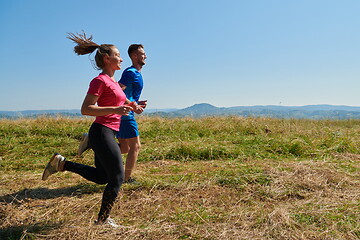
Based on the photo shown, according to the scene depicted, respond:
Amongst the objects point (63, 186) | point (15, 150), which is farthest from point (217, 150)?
point (15, 150)

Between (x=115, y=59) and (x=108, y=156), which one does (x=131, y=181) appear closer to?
(x=108, y=156)

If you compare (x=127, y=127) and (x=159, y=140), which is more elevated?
(x=127, y=127)

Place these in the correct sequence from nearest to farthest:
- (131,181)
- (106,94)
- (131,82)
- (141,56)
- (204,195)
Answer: (106,94), (204,195), (131,82), (141,56), (131,181)

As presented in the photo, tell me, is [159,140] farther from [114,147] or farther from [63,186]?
[114,147]

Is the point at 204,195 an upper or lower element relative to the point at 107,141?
lower

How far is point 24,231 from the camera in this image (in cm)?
291

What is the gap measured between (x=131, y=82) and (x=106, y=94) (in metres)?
1.26

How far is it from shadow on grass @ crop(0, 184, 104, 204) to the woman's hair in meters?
2.04

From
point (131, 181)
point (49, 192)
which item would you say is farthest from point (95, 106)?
point (49, 192)

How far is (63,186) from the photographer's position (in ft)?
15.0

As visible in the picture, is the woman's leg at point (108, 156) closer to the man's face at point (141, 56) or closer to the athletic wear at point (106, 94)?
the athletic wear at point (106, 94)

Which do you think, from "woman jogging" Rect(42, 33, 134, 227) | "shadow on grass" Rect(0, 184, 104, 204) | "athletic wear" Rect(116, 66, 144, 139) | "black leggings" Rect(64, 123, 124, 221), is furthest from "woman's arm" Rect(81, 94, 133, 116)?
"shadow on grass" Rect(0, 184, 104, 204)

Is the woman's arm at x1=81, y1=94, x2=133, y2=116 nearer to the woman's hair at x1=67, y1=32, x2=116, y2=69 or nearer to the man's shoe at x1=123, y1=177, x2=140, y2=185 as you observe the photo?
the woman's hair at x1=67, y1=32, x2=116, y2=69

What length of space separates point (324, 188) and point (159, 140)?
4.89m
